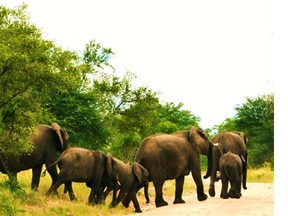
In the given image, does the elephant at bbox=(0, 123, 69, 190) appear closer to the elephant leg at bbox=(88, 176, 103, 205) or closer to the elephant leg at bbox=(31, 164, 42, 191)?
the elephant leg at bbox=(31, 164, 42, 191)

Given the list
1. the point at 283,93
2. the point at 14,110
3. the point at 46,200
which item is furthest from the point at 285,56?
the point at 46,200

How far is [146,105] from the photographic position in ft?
165

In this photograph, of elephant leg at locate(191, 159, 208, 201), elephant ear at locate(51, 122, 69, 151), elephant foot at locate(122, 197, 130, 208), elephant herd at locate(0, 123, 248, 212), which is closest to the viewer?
elephant herd at locate(0, 123, 248, 212)

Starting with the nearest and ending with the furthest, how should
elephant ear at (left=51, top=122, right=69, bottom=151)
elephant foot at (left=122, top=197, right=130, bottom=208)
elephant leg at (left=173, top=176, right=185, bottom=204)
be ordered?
elephant foot at (left=122, top=197, right=130, bottom=208) → elephant leg at (left=173, top=176, right=185, bottom=204) → elephant ear at (left=51, top=122, right=69, bottom=151)

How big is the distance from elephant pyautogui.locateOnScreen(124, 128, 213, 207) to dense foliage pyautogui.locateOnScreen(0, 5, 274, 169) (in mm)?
3421

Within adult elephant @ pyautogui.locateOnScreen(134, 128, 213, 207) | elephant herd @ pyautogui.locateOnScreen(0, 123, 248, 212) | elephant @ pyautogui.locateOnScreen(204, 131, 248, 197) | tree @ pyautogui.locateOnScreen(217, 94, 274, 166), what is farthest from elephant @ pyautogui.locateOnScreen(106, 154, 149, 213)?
tree @ pyautogui.locateOnScreen(217, 94, 274, 166)

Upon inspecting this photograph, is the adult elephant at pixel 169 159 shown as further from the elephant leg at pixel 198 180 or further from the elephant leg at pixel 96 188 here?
the elephant leg at pixel 96 188

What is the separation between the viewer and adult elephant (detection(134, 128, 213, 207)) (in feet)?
69.4

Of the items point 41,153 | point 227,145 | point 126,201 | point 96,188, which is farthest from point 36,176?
point 227,145

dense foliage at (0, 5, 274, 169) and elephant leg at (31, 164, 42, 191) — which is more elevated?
dense foliage at (0, 5, 274, 169)

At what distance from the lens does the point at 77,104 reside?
41.9m

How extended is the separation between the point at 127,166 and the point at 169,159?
5.45 ft

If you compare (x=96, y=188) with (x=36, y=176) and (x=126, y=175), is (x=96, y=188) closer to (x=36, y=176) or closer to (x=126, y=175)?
(x=126, y=175)

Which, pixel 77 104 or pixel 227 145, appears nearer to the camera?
pixel 227 145
